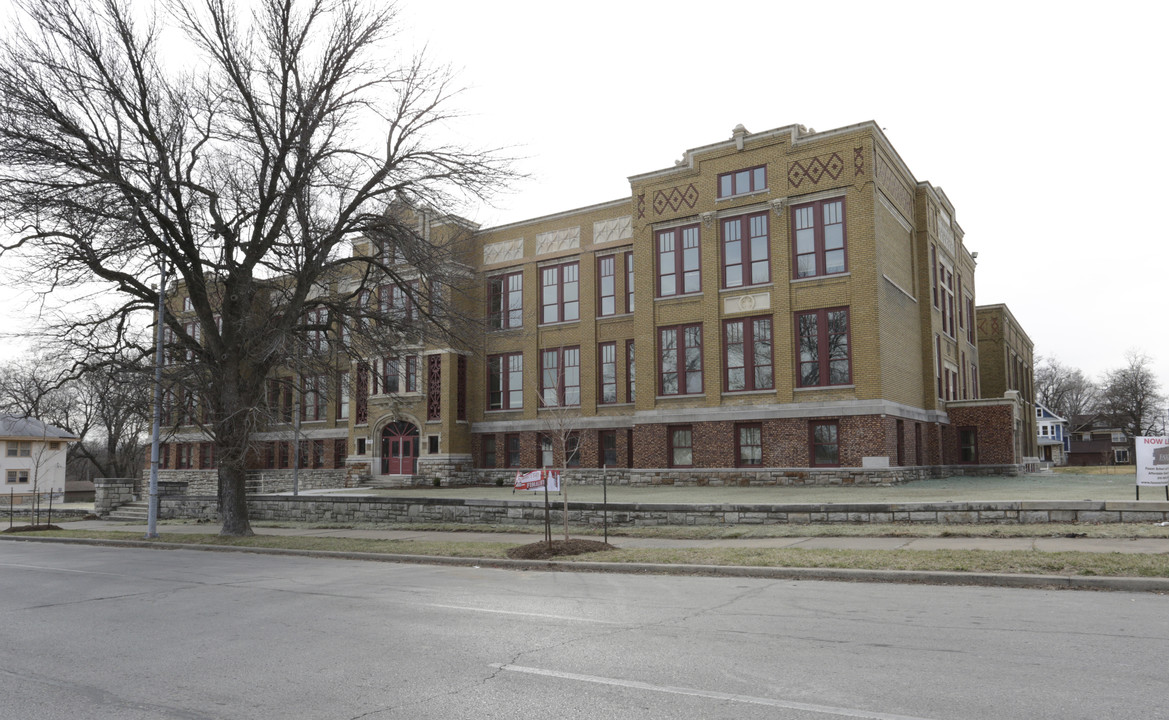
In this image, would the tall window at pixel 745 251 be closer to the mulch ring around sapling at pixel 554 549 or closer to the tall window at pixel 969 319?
the tall window at pixel 969 319

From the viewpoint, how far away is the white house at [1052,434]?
2852 inches

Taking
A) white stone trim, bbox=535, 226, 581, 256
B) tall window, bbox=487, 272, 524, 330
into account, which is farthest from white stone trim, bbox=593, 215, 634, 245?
tall window, bbox=487, 272, 524, 330

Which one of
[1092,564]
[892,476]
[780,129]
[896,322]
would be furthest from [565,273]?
[1092,564]

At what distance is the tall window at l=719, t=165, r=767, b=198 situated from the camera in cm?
3123

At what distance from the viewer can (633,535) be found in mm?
17094

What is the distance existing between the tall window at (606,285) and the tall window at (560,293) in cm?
110

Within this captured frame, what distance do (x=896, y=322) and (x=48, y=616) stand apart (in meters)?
28.9

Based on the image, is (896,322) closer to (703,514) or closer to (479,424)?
(703,514)

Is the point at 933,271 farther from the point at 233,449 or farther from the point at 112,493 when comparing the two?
the point at 112,493

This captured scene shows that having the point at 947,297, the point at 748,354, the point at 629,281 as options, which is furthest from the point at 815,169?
the point at 947,297

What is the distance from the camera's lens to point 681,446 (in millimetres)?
32312

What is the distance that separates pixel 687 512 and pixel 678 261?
54.1 ft

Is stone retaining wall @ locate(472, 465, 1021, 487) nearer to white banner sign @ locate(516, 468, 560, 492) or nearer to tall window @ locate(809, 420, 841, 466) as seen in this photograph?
tall window @ locate(809, 420, 841, 466)

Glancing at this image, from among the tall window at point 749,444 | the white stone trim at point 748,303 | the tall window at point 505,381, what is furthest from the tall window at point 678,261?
the tall window at point 505,381
